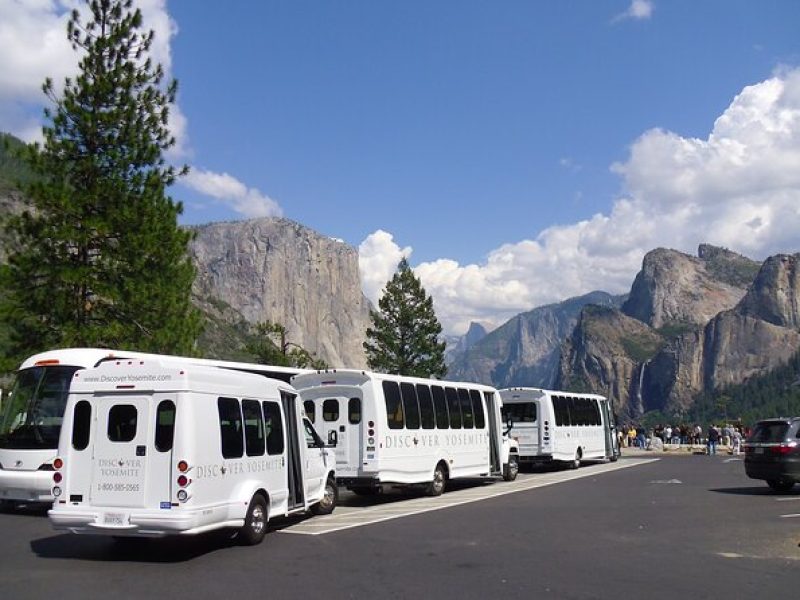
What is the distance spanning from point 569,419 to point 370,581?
23.7 metres

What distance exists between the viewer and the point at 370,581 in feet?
31.4

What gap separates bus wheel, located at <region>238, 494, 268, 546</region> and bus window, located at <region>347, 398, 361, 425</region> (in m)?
5.95

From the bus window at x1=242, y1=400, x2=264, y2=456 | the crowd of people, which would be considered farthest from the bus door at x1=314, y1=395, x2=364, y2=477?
the crowd of people

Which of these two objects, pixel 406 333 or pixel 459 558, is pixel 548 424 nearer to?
pixel 459 558

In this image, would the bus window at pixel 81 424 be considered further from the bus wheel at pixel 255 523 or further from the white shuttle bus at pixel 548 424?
the white shuttle bus at pixel 548 424

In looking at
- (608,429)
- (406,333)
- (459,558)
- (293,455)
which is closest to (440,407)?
(293,455)

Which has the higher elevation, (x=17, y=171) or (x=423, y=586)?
(x=17, y=171)

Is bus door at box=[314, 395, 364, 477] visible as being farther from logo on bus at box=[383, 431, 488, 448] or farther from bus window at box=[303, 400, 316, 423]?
logo on bus at box=[383, 431, 488, 448]

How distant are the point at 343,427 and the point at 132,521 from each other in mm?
8099

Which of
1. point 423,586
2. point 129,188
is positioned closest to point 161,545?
point 423,586

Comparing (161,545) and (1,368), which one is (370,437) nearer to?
(161,545)

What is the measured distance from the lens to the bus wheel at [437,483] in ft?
68.8

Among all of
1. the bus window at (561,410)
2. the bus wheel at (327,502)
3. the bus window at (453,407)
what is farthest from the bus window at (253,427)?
the bus window at (561,410)

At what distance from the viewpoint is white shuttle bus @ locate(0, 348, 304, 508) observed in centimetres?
1602
